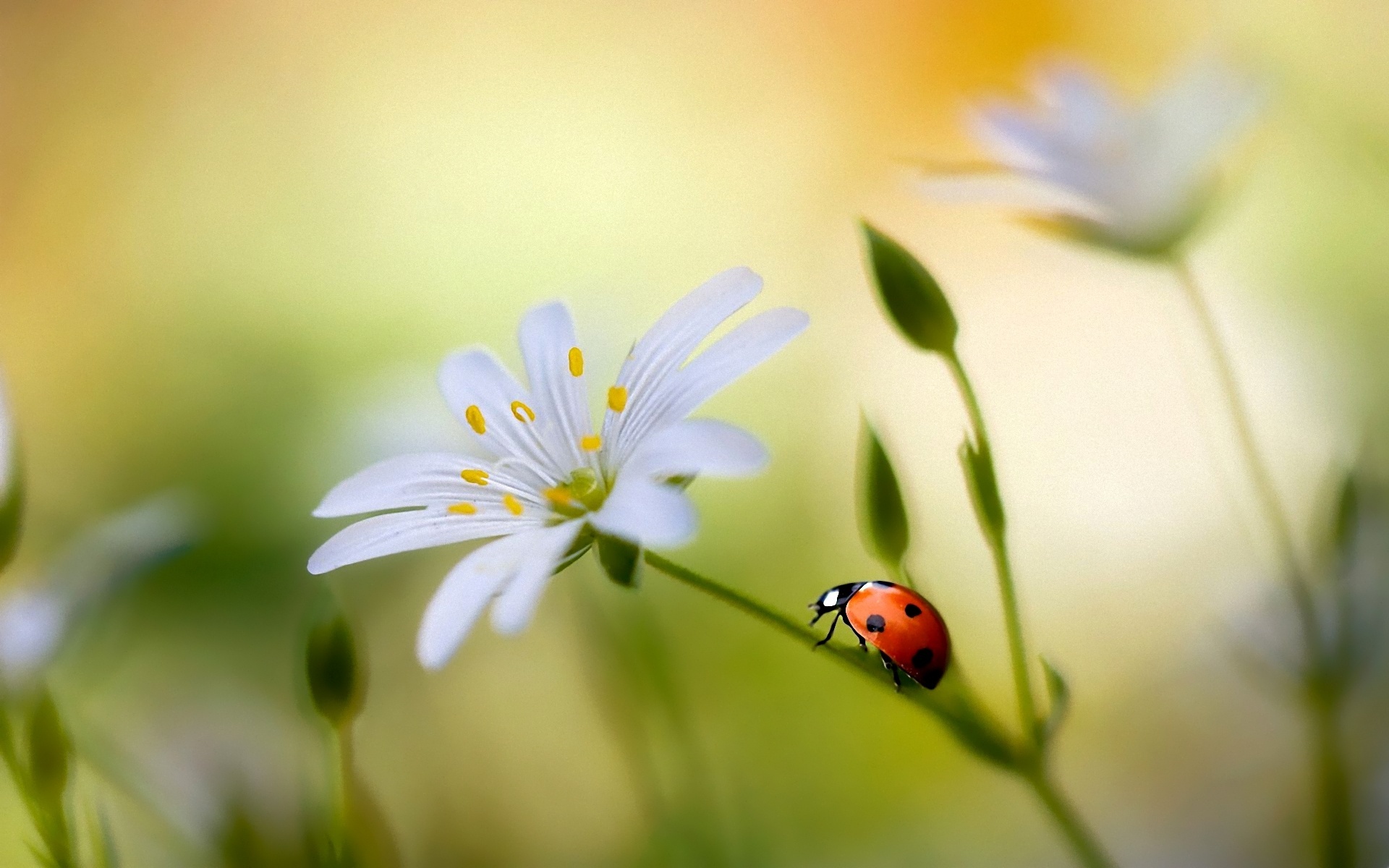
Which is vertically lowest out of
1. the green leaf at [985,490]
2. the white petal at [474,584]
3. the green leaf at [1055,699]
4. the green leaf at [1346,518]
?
the green leaf at [1346,518]

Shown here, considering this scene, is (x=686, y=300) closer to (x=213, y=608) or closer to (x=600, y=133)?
(x=213, y=608)

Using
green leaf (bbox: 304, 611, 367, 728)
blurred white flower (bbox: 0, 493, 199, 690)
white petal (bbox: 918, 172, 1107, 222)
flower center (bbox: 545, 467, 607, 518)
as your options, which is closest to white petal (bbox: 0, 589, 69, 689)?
blurred white flower (bbox: 0, 493, 199, 690)

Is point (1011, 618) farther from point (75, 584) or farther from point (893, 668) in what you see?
point (75, 584)

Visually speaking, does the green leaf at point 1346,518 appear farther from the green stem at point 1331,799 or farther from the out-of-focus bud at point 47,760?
the out-of-focus bud at point 47,760

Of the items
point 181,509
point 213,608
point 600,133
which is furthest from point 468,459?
point 600,133

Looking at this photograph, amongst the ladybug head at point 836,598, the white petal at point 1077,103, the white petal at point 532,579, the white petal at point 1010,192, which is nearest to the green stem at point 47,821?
the white petal at point 532,579

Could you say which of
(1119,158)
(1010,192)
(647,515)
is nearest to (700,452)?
(647,515)
